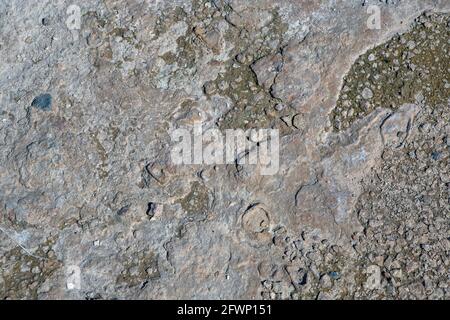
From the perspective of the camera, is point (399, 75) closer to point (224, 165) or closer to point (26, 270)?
point (224, 165)

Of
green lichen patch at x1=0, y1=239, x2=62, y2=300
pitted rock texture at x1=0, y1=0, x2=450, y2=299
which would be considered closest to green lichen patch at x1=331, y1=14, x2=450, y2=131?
pitted rock texture at x1=0, y1=0, x2=450, y2=299

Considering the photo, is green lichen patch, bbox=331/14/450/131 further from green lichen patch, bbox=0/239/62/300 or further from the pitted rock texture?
green lichen patch, bbox=0/239/62/300

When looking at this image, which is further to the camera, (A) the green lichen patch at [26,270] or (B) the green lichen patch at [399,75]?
(B) the green lichen patch at [399,75]

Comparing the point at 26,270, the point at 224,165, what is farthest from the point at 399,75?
the point at 26,270

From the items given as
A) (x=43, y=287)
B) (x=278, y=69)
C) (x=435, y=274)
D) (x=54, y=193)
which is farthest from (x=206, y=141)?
(x=435, y=274)

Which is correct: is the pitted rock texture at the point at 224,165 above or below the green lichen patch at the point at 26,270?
above

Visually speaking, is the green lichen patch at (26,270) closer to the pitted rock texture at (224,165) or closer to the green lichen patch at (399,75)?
the pitted rock texture at (224,165)

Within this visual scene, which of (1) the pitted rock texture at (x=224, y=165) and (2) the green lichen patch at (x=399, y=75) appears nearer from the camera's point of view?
(1) the pitted rock texture at (x=224, y=165)

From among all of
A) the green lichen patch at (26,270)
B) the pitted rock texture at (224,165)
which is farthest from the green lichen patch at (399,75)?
the green lichen patch at (26,270)
